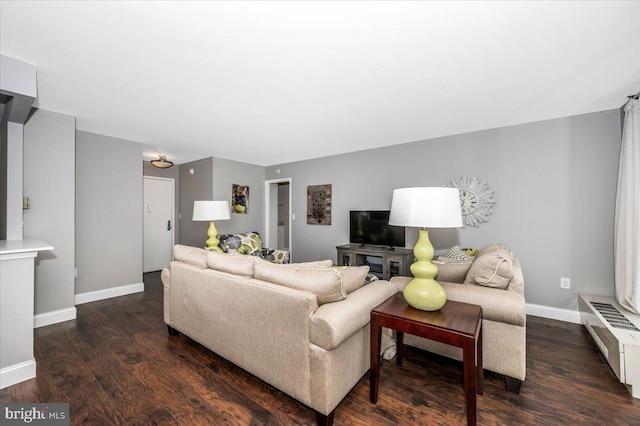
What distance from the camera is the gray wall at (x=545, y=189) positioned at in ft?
9.21

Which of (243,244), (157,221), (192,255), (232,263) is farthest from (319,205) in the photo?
(157,221)

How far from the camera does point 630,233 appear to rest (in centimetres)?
236

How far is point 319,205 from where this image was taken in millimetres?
5051

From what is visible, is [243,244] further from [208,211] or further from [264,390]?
[264,390]

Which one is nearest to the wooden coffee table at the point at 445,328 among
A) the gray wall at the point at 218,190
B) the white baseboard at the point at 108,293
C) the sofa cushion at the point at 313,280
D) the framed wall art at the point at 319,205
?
the sofa cushion at the point at 313,280

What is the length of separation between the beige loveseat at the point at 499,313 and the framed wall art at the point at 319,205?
10.2 feet

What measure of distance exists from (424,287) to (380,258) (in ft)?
7.84

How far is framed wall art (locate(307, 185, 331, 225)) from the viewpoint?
4938 mm

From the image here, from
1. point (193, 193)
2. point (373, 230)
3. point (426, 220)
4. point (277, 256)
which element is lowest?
point (277, 256)

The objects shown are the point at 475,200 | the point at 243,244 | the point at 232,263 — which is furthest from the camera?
the point at 243,244

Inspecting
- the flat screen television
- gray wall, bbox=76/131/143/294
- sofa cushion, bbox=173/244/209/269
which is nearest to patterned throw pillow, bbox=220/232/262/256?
gray wall, bbox=76/131/143/294

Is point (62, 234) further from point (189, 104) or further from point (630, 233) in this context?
point (630, 233)

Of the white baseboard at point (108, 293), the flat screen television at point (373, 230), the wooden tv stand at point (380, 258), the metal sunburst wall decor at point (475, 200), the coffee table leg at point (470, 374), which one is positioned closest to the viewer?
the coffee table leg at point (470, 374)

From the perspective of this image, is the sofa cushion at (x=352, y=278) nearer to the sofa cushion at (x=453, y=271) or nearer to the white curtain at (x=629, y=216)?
the sofa cushion at (x=453, y=271)
